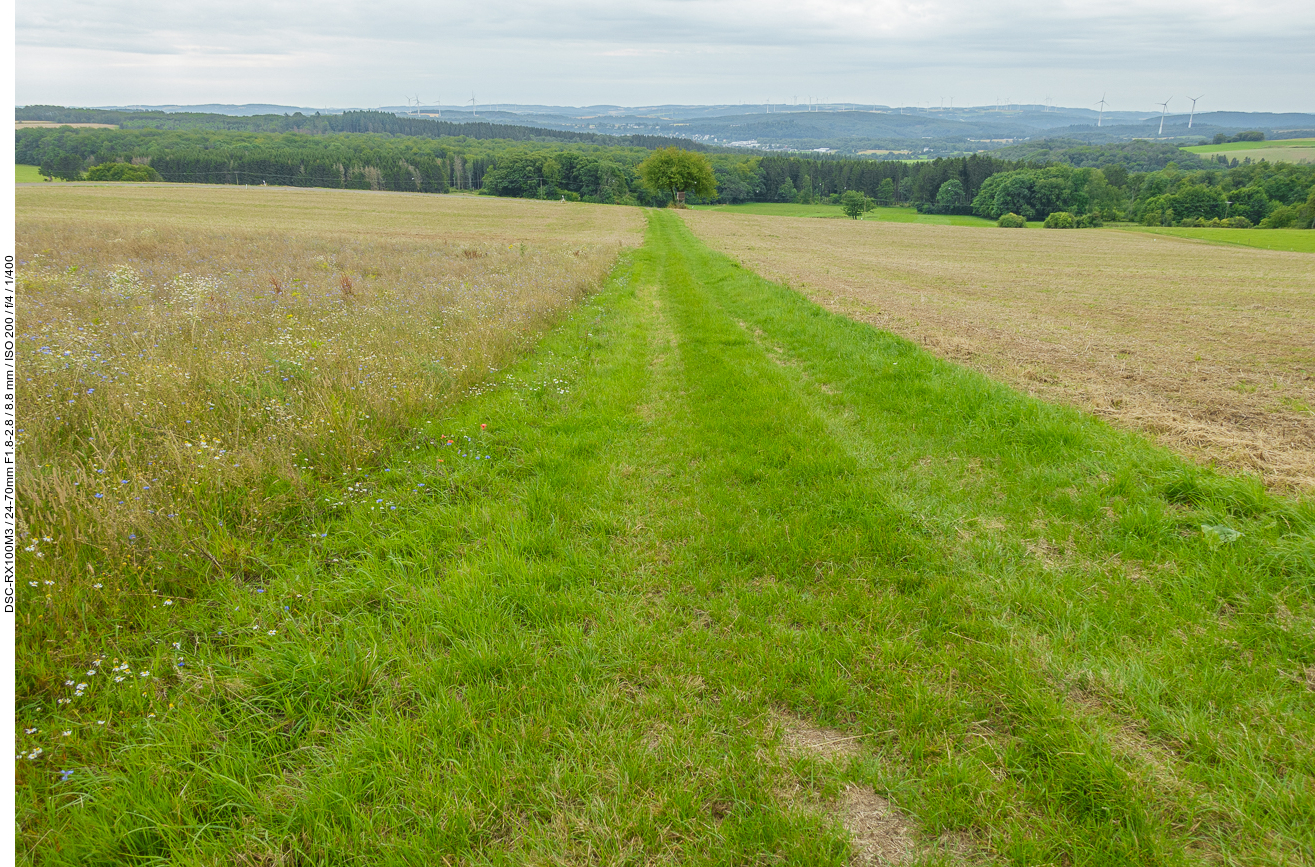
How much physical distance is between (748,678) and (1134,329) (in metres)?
17.5

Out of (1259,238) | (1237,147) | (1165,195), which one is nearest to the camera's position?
(1259,238)

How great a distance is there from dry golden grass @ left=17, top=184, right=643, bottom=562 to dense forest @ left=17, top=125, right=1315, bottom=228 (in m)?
90.4

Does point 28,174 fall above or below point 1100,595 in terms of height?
above

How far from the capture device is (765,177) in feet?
405

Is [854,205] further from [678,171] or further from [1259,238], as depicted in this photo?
[1259,238]

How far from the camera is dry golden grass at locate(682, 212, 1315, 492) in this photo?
7184 millimetres

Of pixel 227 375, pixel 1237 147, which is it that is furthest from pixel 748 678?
pixel 1237 147

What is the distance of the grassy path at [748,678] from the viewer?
243cm

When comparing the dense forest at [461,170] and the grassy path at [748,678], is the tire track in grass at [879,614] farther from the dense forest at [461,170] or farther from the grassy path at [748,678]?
the dense forest at [461,170]

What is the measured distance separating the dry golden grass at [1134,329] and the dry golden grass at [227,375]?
861 cm

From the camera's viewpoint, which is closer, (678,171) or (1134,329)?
(1134,329)

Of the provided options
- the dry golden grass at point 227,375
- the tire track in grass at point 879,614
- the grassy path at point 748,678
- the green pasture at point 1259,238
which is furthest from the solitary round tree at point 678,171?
the grassy path at point 748,678

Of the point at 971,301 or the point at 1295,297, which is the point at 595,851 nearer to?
the point at 971,301

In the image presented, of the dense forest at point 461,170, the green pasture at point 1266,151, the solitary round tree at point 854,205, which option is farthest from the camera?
the green pasture at point 1266,151
